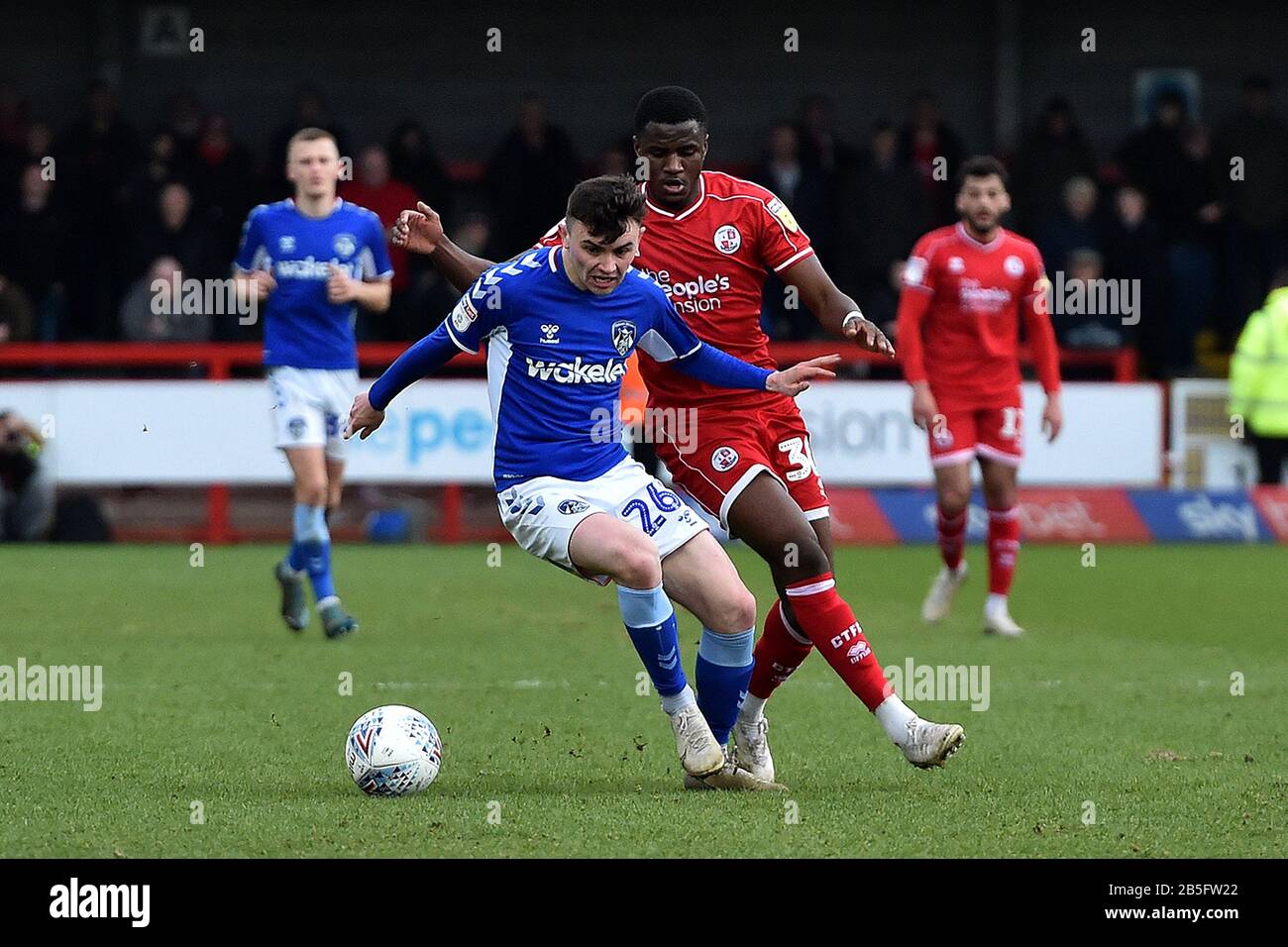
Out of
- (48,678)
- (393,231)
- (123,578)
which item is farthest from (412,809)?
(123,578)

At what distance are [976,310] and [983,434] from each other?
0.65 m

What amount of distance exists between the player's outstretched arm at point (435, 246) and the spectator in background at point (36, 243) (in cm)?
1152

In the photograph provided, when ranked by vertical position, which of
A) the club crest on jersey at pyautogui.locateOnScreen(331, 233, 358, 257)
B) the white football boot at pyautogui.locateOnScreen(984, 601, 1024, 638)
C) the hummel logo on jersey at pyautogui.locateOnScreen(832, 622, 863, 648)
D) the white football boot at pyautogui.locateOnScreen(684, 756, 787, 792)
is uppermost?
the club crest on jersey at pyautogui.locateOnScreen(331, 233, 358, 257)

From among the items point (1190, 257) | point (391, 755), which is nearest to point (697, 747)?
point (391, 755)

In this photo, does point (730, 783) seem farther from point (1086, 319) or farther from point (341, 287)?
point (1086, 319)

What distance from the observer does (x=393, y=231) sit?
7102 millimetres

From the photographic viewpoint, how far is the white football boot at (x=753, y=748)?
6.78m

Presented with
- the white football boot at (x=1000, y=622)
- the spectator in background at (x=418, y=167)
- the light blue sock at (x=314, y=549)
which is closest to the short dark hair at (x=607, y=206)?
the light blue sock at (x=314, y=549)

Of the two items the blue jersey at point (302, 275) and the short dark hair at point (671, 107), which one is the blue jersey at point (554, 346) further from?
the blue jersey at point (302, 275)

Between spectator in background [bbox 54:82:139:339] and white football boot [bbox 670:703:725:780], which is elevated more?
spectator in background [bbox 54:82:139:339]

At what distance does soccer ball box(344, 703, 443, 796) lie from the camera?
250 inches

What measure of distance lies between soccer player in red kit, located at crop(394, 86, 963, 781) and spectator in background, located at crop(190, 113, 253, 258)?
36.7 ft

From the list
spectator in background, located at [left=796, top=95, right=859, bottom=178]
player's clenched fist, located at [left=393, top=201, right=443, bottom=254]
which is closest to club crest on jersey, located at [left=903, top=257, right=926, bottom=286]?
player's clenched fist, located at [left=393, top=201, right=443, bottom=254]

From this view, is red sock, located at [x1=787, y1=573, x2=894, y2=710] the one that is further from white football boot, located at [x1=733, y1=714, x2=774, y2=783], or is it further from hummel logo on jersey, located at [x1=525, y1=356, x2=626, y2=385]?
hummel logo on jersey, located at [x1=525, y1=356, x2=626, y2=385]
